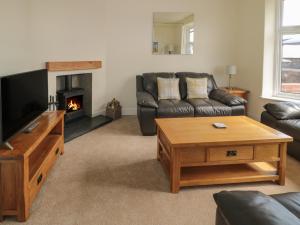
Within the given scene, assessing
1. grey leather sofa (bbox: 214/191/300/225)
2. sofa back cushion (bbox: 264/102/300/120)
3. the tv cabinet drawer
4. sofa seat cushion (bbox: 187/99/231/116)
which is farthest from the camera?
sofa seat cushion (bbox: 187/99/231/116)

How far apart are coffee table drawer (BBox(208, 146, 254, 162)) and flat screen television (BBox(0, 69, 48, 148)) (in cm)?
171

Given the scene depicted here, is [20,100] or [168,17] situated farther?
[168,17]

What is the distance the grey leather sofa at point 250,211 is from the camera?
1142 mm

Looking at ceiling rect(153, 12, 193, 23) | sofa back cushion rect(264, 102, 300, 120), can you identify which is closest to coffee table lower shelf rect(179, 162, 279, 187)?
sofa back cushion rect(264, 102, 300, 120)

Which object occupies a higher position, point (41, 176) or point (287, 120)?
point (287, 120)

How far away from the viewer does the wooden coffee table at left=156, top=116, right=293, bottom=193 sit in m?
2.74

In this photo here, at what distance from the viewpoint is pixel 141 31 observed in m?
5.88

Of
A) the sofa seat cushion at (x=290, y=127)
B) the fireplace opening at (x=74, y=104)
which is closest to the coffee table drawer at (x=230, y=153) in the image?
the sofa seat cushion at (x=290, y=127)

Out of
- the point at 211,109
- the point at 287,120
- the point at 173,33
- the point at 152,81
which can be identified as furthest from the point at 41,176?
the point at 173,33

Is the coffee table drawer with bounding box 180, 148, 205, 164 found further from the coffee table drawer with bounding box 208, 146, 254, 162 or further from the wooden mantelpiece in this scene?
the wooden mantelpiece

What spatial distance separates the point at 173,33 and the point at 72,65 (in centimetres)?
218

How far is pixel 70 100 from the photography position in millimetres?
5203

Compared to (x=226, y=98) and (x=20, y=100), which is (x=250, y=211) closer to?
(x=20, y=100)

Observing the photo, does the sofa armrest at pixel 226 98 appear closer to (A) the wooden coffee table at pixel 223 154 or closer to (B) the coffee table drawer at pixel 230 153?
(A) the wooden coffee table at pixel 223 154
